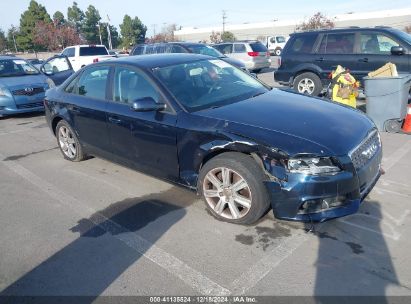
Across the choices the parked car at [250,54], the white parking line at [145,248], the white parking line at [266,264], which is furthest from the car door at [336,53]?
the parked car at [250,54]

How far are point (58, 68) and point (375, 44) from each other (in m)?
10.6

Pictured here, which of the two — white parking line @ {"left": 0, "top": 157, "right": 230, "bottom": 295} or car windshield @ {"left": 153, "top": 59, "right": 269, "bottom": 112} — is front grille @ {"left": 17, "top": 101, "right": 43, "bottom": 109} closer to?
white parking line @ {"left": 0, "top": 157, "right": 230, "bottom": 295}

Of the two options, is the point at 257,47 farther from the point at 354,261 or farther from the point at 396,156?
the point at 354,261

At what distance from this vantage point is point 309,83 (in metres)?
9.30

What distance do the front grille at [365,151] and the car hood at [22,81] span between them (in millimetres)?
8811

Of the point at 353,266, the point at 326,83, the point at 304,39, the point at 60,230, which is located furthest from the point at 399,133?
the point at 60,230

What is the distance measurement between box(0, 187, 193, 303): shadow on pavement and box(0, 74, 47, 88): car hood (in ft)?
22.6

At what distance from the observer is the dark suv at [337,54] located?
320 inches

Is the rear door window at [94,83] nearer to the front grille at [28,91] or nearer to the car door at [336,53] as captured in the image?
the front grille at [28,91]

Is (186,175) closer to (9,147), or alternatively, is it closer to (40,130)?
(9,147)

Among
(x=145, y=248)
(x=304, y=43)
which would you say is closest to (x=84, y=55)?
(x=304, y=43)

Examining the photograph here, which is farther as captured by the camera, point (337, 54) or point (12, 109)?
point (12, 109)

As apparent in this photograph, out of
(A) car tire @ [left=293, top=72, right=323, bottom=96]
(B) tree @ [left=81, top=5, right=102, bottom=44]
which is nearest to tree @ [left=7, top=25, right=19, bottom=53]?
(B) tree @ [left=81, top=5, right=102, bottom=44]

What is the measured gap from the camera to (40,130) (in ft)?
27.3
